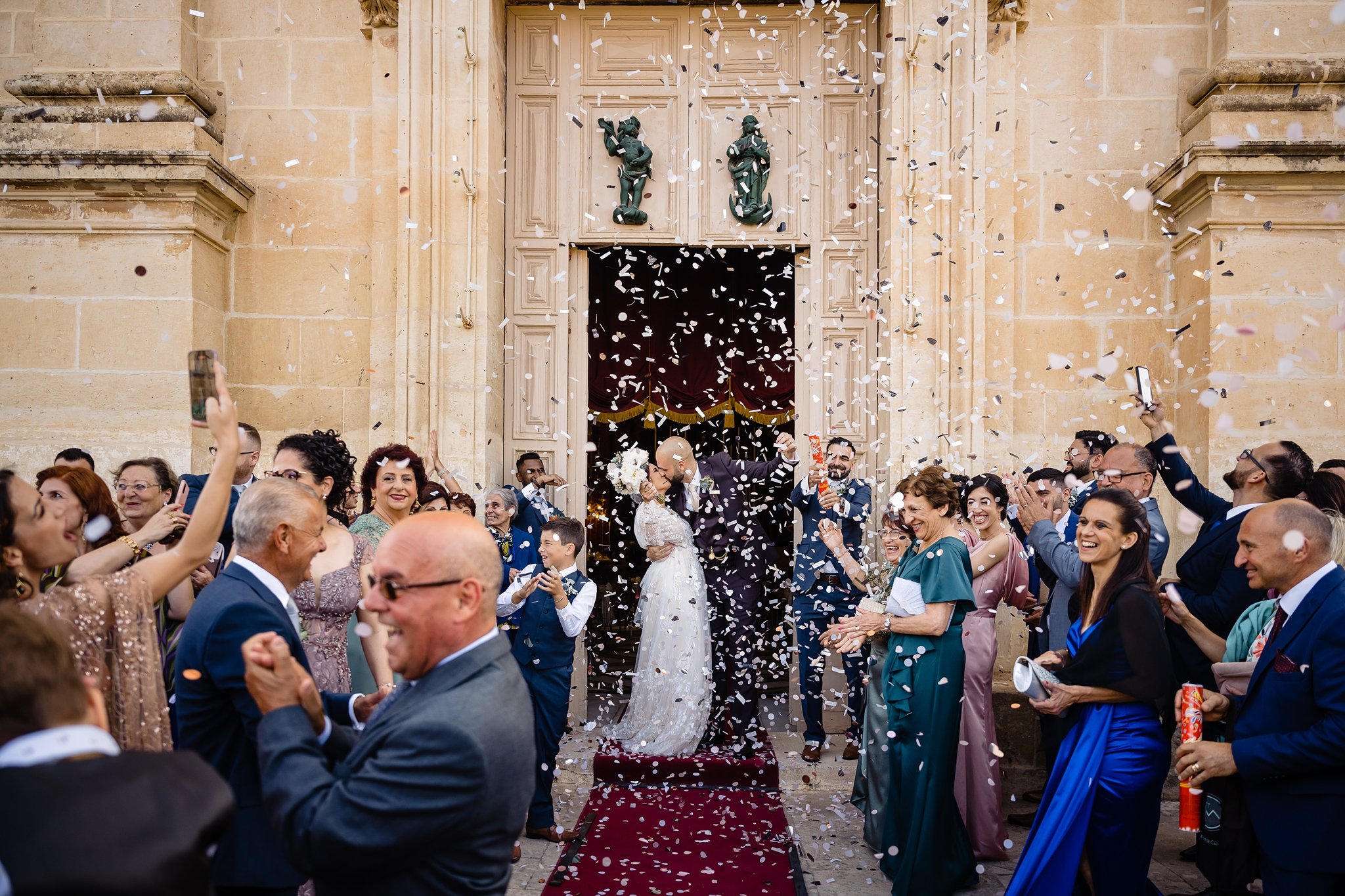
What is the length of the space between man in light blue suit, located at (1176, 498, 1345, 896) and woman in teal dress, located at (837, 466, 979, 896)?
4.35 ft

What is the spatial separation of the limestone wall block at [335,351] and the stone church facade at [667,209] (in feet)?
0.07

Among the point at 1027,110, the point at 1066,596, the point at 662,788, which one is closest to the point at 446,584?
the point at 1066,596

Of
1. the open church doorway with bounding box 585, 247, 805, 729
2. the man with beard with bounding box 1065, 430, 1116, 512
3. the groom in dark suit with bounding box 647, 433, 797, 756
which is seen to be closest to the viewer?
the man with beard with bounding box 1065, 430, 1116, 512

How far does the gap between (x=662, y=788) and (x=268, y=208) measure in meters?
5.30

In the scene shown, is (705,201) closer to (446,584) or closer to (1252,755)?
(1252,755)

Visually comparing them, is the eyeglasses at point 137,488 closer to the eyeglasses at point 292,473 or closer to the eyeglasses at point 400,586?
the eyeglasses at point 292,473

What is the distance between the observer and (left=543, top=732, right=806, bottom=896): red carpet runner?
4957mm

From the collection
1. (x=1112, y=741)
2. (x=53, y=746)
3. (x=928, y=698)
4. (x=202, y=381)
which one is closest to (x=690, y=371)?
(x=928, y=698)

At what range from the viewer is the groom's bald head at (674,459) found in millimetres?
7852

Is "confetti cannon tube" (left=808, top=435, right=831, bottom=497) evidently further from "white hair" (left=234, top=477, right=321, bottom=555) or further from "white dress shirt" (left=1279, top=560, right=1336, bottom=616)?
"white hair" (left=234, top=477, right=321, bottom=555)

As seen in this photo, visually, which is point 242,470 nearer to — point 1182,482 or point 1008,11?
point 1182,482

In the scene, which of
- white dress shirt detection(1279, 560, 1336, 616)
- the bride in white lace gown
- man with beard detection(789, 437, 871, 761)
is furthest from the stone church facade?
white dress shirt detection(1279, 560, 1336, 616)

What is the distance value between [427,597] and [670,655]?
207 inches

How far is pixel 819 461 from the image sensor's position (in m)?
7.33
